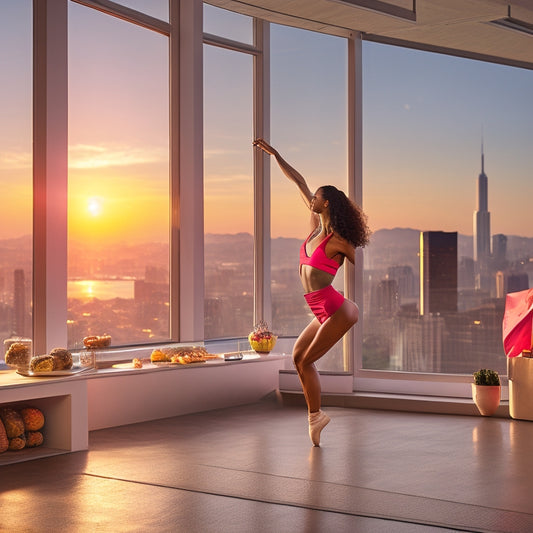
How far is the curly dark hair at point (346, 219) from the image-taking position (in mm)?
5539

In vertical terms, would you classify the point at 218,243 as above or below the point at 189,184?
below

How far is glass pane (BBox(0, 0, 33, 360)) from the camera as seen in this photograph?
5906mm

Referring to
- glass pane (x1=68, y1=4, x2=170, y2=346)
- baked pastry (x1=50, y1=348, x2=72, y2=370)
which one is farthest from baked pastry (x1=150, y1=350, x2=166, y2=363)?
baked pastry (x1=50, y1=348, x2=72, y2=370)

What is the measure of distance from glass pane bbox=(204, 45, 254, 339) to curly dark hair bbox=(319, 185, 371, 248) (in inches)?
86.0

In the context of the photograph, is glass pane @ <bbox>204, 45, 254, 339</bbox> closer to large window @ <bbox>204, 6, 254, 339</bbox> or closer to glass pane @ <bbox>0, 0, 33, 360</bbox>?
large window @ <bbox>204, 6, 254, 339</bbox>

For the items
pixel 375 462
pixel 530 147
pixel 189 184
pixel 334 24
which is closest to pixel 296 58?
pixel 334 24

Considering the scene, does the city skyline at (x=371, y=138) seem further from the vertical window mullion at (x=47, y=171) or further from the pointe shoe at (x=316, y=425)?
the pointe shoe at (x=316, y=425)

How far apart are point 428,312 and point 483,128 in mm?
1768

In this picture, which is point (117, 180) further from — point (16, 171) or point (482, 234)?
point (482, 234)

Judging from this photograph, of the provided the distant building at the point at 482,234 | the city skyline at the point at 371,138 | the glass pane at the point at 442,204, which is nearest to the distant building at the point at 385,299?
the glass pane at the point at 442,204

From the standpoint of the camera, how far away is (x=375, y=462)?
4.93 meters

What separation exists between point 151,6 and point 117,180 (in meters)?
1.54

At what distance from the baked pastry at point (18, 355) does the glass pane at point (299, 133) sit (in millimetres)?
3128

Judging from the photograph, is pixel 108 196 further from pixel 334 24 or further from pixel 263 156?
pixel 334 24
